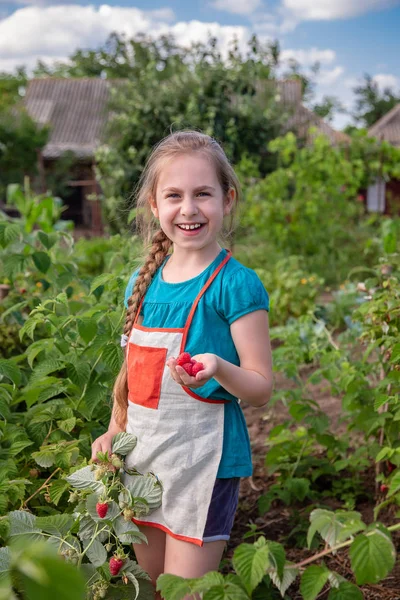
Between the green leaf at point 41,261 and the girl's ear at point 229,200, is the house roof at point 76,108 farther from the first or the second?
the girl's ear at point 229,200

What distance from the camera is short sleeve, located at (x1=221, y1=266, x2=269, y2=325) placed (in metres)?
1.66

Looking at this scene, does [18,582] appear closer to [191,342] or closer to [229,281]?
[191,342]

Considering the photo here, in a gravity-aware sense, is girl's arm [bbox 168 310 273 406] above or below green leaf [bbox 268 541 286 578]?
above

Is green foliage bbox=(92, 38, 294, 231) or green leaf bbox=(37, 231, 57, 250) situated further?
green foliage bbox=(92, 38, 294, 231)

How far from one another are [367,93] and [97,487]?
39248 mm

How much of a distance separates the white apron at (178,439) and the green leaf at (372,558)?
544mm

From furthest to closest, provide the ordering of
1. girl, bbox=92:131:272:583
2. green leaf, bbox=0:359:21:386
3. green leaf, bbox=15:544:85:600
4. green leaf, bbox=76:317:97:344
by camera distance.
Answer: green leaf, bbox=76:317:97:344, green leaf, bbox=0:359:21:386, girl, bbox=92:131:272:583, green leaf, bbox=15:544:85:600

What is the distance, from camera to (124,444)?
1762mm

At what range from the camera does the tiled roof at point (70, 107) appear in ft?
87.7

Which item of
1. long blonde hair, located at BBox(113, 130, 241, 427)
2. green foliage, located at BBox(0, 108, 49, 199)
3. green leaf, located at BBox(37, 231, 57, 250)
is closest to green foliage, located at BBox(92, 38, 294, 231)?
green leaf, located at BBox(37, 231, 57, 250)

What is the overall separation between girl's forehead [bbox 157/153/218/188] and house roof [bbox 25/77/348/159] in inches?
945

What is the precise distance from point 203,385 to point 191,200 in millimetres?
442

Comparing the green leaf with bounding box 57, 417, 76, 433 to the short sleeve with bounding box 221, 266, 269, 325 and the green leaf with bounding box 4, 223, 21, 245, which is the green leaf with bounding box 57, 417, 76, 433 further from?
the green leaf with bounding box 4, 223, 21, 245

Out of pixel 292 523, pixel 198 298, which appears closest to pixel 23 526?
pixel 198 298
